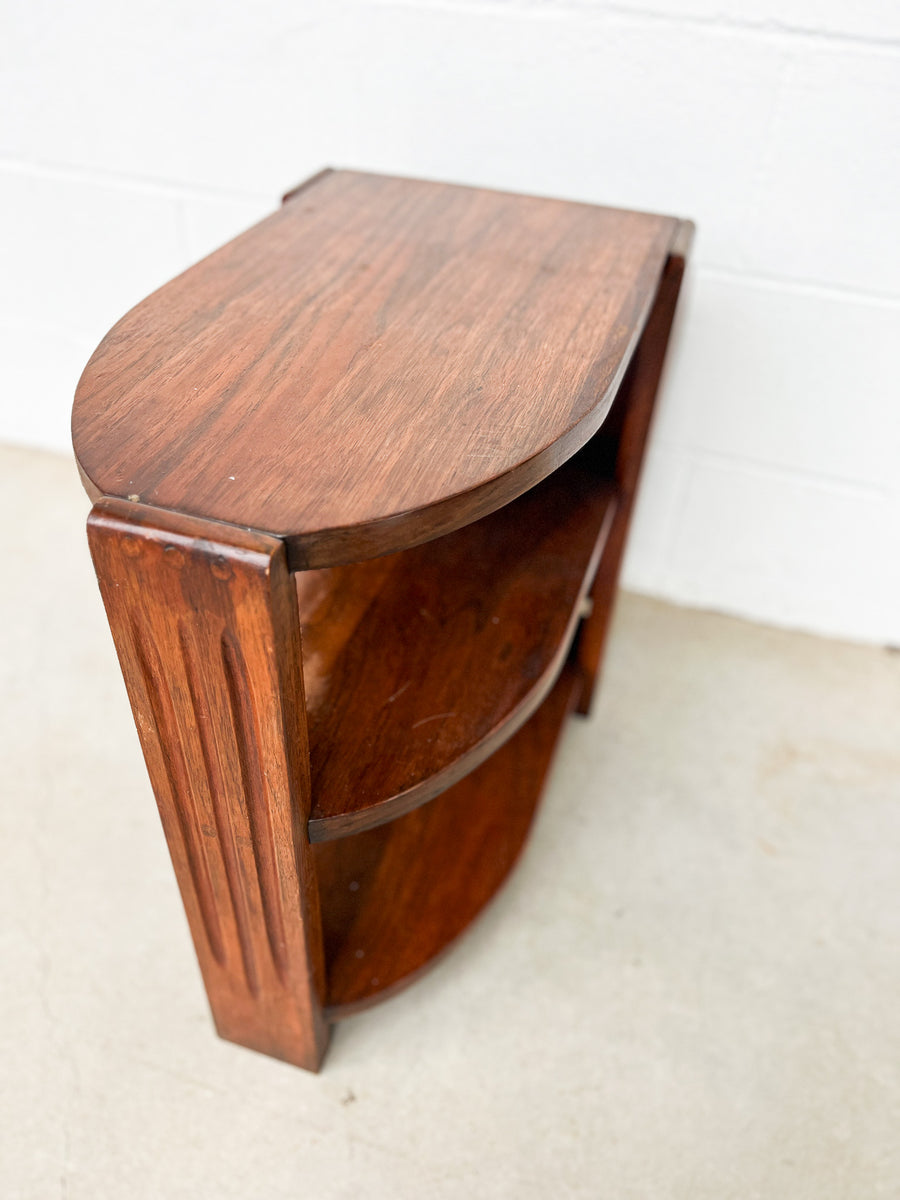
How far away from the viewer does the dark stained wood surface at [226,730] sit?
1.69ft

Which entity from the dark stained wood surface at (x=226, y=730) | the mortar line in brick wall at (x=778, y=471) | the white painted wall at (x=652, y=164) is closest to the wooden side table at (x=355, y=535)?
the dark stained wood surface at (x=226, y=730)

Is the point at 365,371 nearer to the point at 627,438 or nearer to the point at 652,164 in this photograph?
the point at 627,438

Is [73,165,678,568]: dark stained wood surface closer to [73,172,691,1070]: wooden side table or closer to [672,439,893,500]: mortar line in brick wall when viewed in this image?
[73,172,691,1070]: wooden side table

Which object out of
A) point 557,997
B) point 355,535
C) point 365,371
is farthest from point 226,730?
point 557,997

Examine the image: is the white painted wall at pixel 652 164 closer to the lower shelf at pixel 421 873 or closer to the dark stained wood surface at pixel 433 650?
the dark stained wood surface at pixel 433 650

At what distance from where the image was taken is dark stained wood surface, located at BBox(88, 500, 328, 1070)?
515 millimetres

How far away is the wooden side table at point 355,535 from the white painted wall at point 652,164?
0.74 feet

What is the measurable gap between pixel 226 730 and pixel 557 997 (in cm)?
59

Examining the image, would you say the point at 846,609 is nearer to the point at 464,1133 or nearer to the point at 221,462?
the point at 464,1133

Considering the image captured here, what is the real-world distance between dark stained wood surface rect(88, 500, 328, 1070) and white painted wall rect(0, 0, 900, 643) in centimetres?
90

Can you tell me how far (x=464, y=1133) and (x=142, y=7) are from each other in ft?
4.87

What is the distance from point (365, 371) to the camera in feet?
2.17

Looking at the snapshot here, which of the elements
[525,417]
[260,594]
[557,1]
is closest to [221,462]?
[260,594]

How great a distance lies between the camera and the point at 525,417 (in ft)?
2.05
